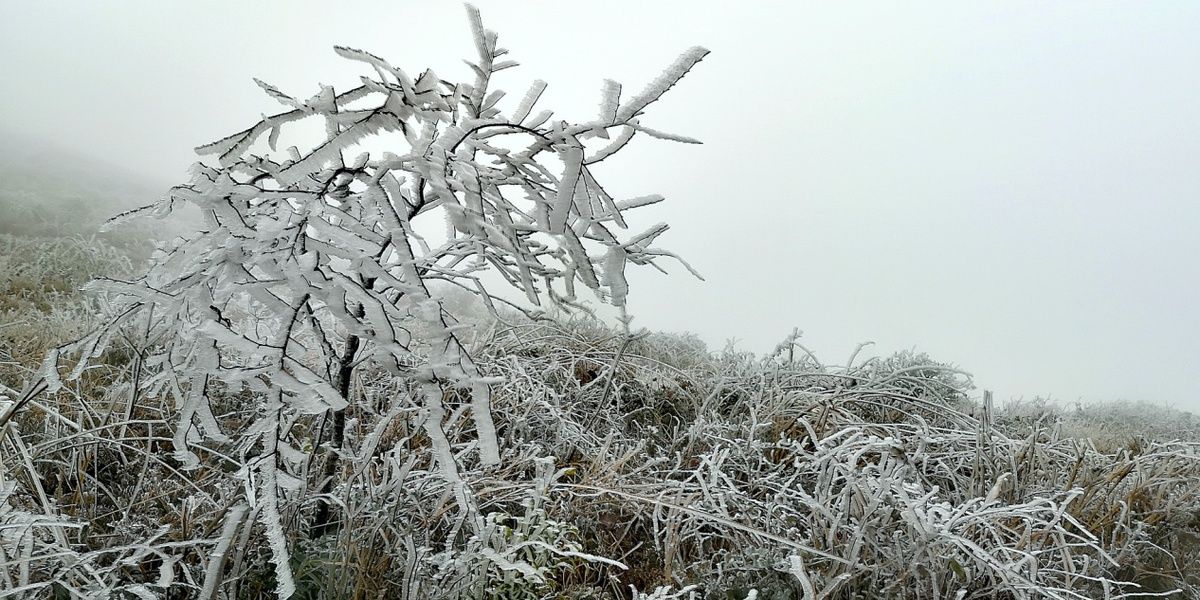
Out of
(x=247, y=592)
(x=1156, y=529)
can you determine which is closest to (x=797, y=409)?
(x=1156, y=529)

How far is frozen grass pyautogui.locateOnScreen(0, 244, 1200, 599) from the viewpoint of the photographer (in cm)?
146

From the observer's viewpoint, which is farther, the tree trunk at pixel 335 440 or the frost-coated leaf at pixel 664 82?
the tree trunk at pixel 335 440

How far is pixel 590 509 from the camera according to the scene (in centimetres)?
196

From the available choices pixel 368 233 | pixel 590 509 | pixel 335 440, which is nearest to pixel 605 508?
pixel 590 509

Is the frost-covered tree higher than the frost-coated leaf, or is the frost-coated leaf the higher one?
the frost-coated leaf

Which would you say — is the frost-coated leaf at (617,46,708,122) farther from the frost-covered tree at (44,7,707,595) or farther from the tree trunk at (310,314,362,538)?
the tree trunk at (310,314,362,538)

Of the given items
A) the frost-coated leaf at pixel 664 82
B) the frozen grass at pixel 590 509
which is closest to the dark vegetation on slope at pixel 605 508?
the frozen grass at pixel 590 509

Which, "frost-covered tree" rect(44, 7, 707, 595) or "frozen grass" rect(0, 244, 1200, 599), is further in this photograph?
"frozen grass" rect(0, 244, 1200, 599)

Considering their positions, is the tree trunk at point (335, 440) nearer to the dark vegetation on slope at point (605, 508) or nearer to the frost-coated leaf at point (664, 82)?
the dark vegetation on slope at point (605, 508)

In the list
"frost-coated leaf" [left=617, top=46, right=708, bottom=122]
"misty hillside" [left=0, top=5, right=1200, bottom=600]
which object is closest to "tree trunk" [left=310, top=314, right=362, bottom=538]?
"misty hillside" [left=0, top=5, right=1200, bottom=600]

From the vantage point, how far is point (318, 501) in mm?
1663

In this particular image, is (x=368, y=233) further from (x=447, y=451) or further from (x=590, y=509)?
(x=590, y=509)

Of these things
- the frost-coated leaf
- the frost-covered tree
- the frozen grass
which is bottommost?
the frozen grass

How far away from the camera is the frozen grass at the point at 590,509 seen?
4.78 feet
